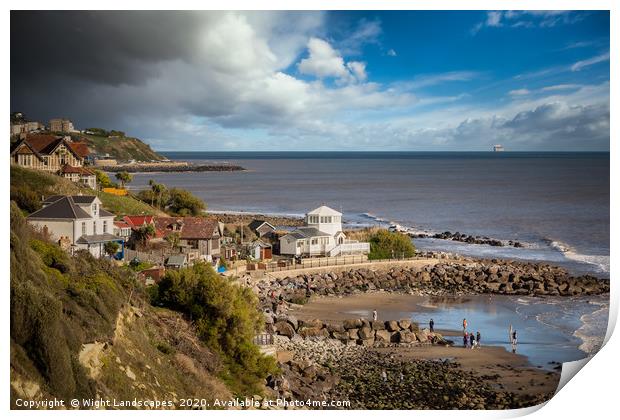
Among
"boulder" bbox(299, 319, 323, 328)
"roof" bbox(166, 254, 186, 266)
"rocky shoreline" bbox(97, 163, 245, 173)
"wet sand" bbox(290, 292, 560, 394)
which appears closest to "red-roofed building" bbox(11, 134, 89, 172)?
"roof" bbox(166, 254, 186, 266)

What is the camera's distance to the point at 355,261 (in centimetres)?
2003

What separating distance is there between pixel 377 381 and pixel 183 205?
8.61 m

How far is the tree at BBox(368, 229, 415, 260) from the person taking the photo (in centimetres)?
2125

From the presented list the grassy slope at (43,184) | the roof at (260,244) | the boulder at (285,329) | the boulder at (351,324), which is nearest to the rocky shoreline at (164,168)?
the grassy slope at (43,184)

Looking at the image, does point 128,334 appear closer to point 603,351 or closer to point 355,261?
point 603,351

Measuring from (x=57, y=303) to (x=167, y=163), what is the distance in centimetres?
1248

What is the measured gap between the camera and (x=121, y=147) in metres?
13.0

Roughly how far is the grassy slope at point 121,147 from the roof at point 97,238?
5.61ft

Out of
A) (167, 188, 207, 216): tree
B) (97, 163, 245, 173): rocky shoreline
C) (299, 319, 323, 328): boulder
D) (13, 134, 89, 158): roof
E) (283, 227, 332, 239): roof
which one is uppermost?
(13, 134, 89, 158): roof

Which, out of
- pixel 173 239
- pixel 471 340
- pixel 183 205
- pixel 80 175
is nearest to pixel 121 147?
pixel 80 175

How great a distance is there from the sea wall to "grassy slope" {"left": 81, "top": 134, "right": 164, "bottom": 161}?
13.4 feet

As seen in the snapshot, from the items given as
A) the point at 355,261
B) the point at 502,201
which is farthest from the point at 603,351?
the point at 502,201

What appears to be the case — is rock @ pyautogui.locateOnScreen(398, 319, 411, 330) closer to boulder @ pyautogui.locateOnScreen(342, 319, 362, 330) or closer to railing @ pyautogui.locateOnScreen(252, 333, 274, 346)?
boulder @ pyautogui.locateOnScreen(342, 319, 362, 330)

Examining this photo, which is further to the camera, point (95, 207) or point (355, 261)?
point (355, 261)
